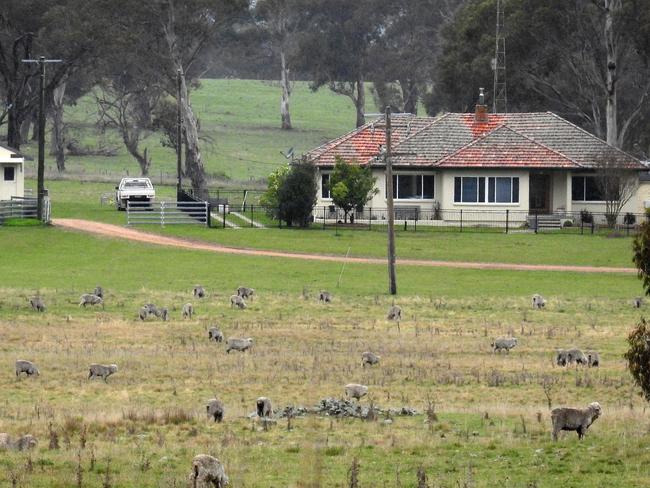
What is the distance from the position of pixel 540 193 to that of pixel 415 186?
639 centimetres

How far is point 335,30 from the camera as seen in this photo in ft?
399

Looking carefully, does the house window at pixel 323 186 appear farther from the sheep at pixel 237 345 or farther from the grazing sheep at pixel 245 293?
the sheep at pixel 237 345

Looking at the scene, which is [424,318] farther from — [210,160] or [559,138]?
[210,160]

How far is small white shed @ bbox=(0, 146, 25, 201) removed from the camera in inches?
2655

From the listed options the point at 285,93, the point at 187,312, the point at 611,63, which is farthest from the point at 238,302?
the point at 285,93

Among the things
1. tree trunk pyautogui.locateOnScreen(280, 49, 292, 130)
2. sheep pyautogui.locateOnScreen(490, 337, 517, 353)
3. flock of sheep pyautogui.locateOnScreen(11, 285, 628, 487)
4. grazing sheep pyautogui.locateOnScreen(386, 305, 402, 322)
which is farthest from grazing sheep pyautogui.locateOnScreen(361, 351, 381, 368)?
tree trunk pyautogui.locateOnScreen(280, 49, 292, 130)

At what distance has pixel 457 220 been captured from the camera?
225 feet

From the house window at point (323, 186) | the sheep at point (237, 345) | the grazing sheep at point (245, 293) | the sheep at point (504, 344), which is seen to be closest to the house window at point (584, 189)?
the house window at point (323, 186)

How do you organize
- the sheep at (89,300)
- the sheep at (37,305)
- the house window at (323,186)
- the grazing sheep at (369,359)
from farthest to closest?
the house window at (323,186) → the sheep at (89,300) → the sheep at (37,305) → the grazing sheep at (369,359)

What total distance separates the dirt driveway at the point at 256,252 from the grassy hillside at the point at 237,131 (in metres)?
31.4

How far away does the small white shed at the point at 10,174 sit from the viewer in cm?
6744

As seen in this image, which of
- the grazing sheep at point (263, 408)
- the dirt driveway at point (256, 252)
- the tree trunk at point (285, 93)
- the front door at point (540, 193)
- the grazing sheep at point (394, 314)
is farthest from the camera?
the tree trunk at point (285, 93)

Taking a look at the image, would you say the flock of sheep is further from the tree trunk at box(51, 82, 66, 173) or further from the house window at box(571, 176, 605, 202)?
the tree trunk at box(51, 82, 66, 173)

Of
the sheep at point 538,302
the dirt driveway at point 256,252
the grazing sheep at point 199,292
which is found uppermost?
the dirt driveway at point 256,252
